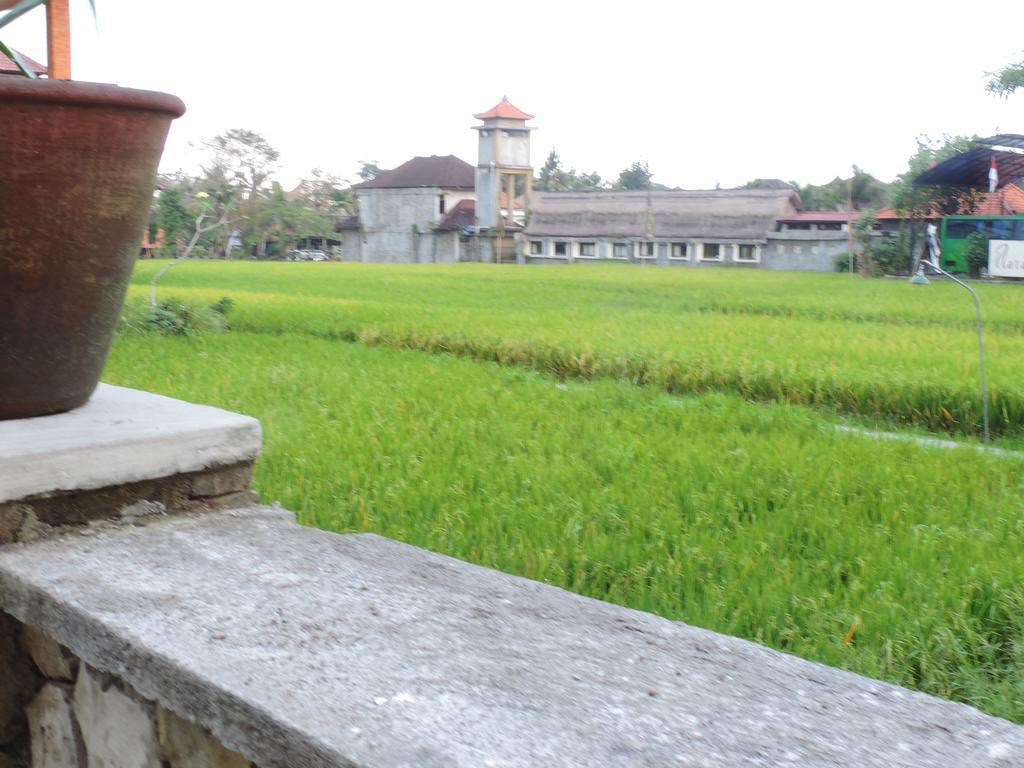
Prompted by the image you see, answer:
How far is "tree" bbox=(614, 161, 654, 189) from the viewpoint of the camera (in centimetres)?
1656

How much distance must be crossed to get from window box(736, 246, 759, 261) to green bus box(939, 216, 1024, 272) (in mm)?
5387

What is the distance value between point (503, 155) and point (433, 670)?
13273mm

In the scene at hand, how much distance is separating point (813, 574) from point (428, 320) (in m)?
7.03

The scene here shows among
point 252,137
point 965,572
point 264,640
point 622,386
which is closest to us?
point 264,640

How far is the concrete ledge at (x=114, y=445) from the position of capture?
5.18ft

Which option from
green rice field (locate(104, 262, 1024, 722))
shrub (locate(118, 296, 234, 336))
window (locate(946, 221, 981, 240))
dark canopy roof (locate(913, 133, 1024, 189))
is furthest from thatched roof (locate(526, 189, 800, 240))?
shrub (locate(118, 296, 234, 336))

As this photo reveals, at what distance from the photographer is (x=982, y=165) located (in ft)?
27.9

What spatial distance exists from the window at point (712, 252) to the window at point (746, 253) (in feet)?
0.95

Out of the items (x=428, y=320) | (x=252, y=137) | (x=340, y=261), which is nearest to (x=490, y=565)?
(x=428, y=320)

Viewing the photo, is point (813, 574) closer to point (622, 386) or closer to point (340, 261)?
point (622, 386)

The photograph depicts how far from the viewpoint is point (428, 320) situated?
8977 millimetres

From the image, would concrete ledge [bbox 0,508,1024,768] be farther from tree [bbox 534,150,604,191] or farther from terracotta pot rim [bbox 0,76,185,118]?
tree [bbox 534,150,604,191]

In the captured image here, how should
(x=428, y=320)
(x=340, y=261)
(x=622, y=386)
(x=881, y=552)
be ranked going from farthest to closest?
1. (x=340, y=261)
2. (x=428, y=320)
3. (x=622, y=386)
4. (x=881, y=552)

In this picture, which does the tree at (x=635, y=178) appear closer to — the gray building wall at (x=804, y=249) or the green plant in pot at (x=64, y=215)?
the gray building wall at (x=804, y=249)
